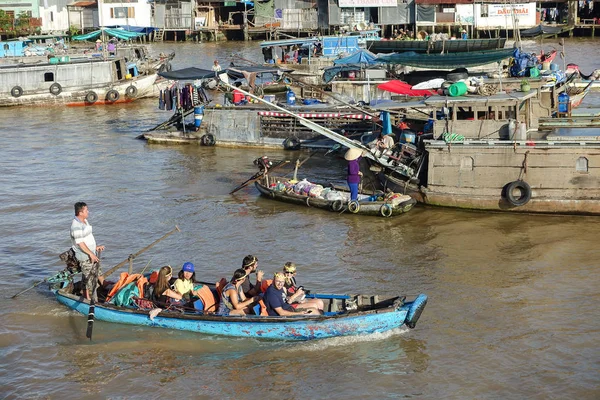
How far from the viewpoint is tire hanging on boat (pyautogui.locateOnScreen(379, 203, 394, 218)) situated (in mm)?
21281

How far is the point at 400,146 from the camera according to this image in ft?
74.8

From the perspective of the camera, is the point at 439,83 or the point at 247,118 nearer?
the point at 439,83

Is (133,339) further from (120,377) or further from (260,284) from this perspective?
(260,284)

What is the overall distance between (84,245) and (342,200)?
8.50 m

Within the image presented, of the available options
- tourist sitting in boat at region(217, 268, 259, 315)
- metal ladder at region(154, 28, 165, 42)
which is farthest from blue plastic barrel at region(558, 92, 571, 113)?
metal ladder at region(154, 28, 165, 42)

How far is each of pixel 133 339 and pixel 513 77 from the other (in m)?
19.0

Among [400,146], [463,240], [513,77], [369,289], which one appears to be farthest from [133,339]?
[513,77]

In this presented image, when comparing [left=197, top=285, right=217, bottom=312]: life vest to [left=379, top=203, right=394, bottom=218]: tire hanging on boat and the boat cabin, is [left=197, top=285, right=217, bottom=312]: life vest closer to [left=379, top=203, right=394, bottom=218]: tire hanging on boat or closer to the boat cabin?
[left=379, top=203, right=394, bottom=218]: tire hanging on boat

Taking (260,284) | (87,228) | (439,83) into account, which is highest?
(439,83)

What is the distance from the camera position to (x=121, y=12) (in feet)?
246

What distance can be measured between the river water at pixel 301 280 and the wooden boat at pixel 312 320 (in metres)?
0.25

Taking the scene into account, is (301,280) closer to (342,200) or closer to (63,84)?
(342,200)

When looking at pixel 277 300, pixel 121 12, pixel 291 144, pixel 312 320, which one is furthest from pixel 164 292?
pixel 121 12

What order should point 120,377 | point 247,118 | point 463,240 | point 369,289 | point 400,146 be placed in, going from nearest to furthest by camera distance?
point 120,377, point 369,289, point 463,240, point 400,146, point 247,118
